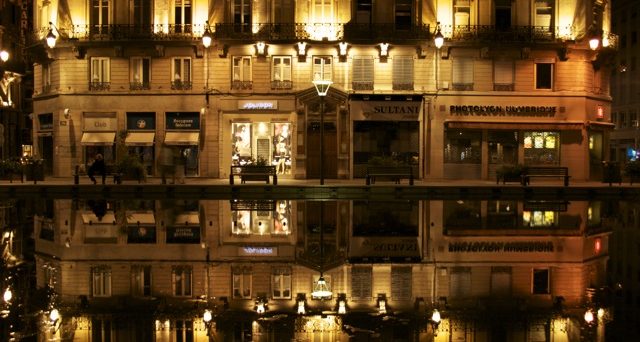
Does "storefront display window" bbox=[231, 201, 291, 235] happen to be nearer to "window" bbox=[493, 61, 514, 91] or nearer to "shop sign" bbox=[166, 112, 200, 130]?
"shop sign" bbox=[166, 112, 200, 130]

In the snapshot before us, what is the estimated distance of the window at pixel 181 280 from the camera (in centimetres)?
1051

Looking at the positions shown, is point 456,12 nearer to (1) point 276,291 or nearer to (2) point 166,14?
(2) point 166,14

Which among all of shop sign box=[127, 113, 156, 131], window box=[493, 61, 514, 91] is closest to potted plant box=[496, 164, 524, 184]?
window box=[493, 61, 514, 91]

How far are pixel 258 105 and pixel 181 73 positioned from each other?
5344 millimetres

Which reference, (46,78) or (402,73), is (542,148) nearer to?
(402,73)

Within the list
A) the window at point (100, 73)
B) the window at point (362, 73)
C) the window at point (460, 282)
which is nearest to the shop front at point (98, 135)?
the window at point (100, 73)

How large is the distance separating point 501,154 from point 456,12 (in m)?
9.40

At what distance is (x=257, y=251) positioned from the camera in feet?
51.1

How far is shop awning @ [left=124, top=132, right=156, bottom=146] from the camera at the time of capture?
43.1 meters

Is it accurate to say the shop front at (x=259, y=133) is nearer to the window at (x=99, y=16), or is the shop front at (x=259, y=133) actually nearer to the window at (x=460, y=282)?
the window at (x=99, y=16)

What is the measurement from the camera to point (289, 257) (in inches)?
567

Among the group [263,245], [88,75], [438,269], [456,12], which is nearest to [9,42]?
[88,75]

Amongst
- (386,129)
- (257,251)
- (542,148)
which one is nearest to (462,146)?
(386,129)

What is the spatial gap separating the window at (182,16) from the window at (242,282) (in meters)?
32.9
